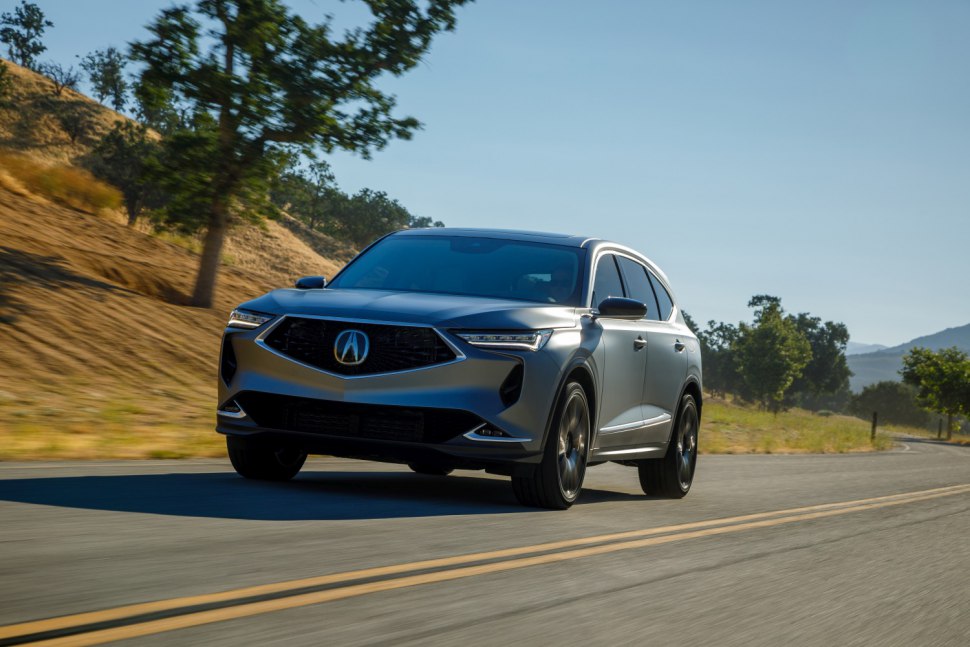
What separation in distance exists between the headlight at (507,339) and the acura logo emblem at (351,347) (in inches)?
22.2

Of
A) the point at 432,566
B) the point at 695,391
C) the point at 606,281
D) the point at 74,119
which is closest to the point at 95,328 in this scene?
the point at 695,391

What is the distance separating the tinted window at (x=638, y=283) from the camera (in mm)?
9680

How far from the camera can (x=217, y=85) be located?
23.1 meters

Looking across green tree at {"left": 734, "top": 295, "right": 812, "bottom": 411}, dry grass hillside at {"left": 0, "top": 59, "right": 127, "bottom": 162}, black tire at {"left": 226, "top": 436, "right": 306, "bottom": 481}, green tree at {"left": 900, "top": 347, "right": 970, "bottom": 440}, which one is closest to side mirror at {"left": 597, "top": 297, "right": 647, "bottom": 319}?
black tire at {"left": 226, "top": 436, "right": 306, "bottom": 481}

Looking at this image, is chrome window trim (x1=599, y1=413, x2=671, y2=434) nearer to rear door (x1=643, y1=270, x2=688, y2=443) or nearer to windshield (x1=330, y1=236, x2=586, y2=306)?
rear door (x1=643, y1=270, x2=688, y2=443)

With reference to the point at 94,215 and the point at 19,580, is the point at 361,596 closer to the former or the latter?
the point at 19,580

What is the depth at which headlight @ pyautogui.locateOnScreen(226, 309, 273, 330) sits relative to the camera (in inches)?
295

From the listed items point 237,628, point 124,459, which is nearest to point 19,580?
point 237,628

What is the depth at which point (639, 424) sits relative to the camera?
30.6 feet

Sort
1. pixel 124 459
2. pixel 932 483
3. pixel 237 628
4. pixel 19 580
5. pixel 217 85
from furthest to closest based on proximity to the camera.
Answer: pixel 217 85 < pixel 932 483 < pixel 124 459 < pixel 19 580 < pixel 237 628

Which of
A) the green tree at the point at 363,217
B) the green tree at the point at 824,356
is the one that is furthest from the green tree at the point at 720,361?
the green tree at the point at 363,217

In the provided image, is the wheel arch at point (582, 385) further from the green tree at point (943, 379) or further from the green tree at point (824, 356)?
the green tree at point (824, 356)

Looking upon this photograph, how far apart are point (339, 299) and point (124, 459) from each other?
2.97 metres

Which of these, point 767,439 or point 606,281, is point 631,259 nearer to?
point 606,281
